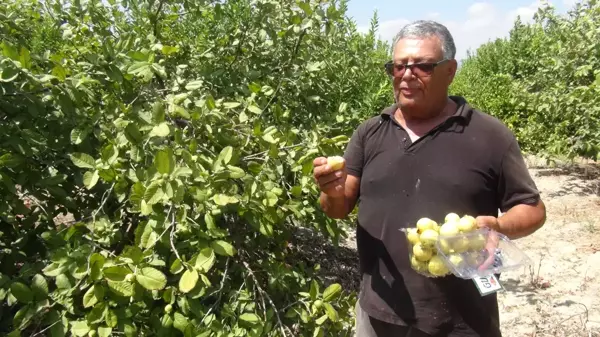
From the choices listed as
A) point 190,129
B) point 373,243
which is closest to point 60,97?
point 190,129

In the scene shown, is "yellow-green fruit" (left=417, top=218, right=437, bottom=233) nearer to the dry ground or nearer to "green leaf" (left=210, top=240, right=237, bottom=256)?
"green leaf" (left=210, top=240, right=237, bottom=256)

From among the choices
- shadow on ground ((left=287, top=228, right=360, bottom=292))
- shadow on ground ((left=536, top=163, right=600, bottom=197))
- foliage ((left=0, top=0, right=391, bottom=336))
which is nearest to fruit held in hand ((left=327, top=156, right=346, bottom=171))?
foliage ((left=0, top=0, right=391, bottom=336))

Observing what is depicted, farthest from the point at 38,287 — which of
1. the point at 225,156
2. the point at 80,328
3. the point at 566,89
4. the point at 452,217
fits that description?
the point at 566,89

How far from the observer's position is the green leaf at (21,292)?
5.20 feet

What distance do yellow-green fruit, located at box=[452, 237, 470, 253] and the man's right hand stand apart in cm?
39

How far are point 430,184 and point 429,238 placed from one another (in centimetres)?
24

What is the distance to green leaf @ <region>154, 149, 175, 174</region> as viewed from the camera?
4.66ft

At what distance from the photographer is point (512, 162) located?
1590mm

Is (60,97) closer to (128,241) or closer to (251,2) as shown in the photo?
(128,241)

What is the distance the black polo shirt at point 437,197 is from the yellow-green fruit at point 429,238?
0.53 feet

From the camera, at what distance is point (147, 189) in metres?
1.45

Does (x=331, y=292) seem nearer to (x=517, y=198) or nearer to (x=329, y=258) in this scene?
(x=517, y=198)

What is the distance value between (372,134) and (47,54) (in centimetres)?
121

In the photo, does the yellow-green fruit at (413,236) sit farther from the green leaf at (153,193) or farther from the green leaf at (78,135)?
the green leaf at (78,135)
